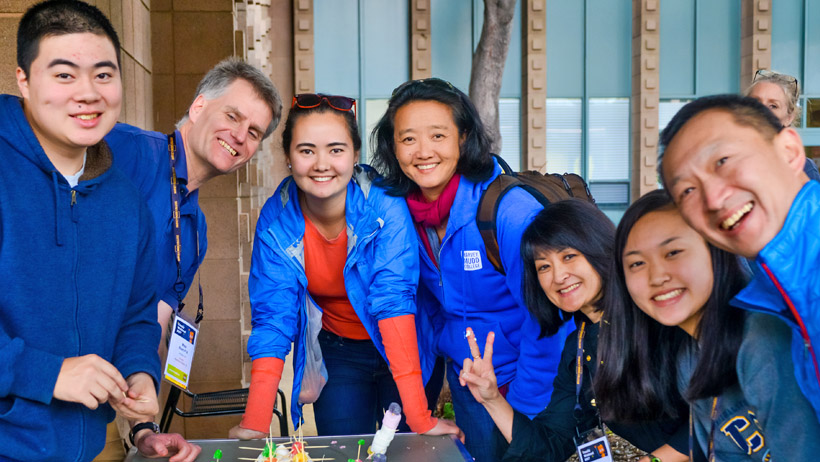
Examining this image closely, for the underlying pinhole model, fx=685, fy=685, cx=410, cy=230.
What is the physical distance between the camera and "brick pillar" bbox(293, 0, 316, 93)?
10.1m

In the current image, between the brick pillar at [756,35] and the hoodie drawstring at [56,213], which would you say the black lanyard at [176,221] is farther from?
the brick pillar at [756,35]

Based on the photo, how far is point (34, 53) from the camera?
178 centimetres

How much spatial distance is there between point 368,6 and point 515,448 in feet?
29.4

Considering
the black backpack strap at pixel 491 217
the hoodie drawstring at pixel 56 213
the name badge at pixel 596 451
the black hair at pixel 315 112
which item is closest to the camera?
the hoodie drawstring at pixel 56 213

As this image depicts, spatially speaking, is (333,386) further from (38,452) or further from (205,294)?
(205,294)

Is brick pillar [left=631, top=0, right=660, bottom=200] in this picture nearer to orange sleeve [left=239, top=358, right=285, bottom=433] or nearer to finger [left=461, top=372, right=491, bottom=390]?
finger [left=461, top=372, right=491, bottom=390]

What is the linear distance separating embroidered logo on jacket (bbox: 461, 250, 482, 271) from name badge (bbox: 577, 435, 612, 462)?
76 centimetres

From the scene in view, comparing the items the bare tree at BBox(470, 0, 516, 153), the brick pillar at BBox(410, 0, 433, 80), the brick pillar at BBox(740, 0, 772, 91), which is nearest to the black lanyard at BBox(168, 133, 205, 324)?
the bare tree at BBox(470, 0, 516, 153)

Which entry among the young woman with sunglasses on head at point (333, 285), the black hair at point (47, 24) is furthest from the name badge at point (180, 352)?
the black hair at point (47, 24)

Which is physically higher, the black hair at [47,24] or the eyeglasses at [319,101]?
the black hair at [47,24]

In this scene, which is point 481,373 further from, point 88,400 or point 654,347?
point 88,400

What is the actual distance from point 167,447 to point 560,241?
1.49m

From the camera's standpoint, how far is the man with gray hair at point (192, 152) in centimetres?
281

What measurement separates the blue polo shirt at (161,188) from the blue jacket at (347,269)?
38 cm
